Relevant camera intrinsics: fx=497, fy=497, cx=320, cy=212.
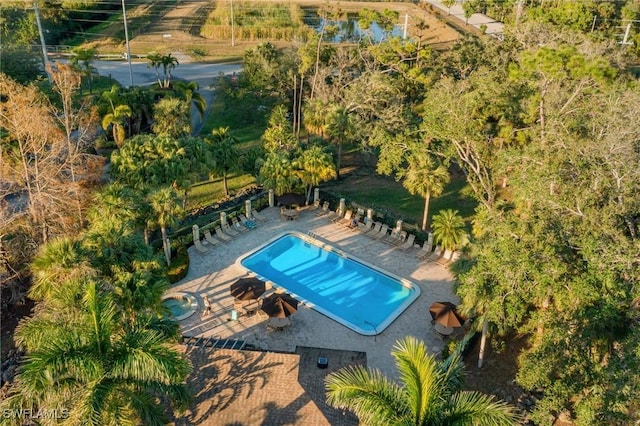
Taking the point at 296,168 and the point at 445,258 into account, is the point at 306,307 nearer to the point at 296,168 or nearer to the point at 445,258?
the point at 445,258

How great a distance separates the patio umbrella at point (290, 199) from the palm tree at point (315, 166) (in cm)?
109

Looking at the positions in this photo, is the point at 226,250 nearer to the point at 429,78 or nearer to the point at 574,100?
A: the point at 574,100

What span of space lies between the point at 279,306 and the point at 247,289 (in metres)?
2.31

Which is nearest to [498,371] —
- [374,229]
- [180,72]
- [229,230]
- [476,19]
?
[374,229]

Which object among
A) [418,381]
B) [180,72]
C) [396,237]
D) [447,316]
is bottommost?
[396,237]

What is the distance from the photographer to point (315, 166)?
110 feet

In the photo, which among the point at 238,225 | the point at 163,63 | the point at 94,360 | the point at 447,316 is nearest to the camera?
the point at 94,360

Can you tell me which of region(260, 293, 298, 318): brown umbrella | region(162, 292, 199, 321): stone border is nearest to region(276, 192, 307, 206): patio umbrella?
region(162, 292, 199, 321): stone border

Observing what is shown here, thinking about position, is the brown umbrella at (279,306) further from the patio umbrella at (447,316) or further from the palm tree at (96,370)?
the palm tree at (96,370)

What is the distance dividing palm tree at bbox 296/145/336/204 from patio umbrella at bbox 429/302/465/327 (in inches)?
517

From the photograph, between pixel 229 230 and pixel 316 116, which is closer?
pixel 229 230

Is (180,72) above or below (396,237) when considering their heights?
above

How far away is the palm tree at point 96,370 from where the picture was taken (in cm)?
1207

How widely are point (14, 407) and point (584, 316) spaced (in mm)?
17443
